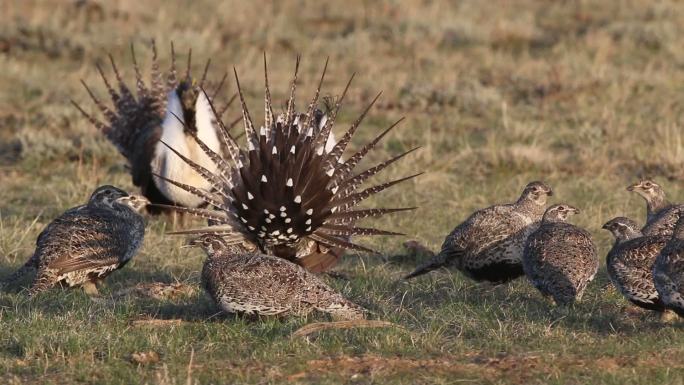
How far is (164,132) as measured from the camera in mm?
9102

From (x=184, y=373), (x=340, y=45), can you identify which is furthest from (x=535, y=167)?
(x=184, y=373)

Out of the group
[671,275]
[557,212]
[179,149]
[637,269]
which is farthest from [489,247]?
[179,149]

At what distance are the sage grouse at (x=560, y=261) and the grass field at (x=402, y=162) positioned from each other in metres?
0.12

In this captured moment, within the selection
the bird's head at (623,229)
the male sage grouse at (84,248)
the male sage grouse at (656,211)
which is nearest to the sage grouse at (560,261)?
the bird's head at (623,229)

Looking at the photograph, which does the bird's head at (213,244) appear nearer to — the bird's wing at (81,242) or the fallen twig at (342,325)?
the bird's wing at (81,242)

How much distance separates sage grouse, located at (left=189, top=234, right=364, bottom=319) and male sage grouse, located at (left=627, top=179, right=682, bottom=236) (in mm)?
2245

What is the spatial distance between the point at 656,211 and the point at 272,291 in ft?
10.9

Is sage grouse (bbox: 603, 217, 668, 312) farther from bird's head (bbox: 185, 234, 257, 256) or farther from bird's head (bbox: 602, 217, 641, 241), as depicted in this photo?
bird's head (bbox: 185, 234, 257, 256)

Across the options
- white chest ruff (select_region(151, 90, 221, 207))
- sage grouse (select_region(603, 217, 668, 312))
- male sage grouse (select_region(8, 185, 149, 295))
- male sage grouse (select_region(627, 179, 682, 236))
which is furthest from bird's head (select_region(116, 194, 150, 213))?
male sage grouse (select_region(627, 179, 682, 236))

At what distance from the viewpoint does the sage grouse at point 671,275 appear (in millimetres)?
5445

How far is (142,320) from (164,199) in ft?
11.1

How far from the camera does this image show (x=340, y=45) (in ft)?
48.7

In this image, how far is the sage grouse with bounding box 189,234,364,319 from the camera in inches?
227

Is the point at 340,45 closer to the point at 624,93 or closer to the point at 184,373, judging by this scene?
the point at 624,93
